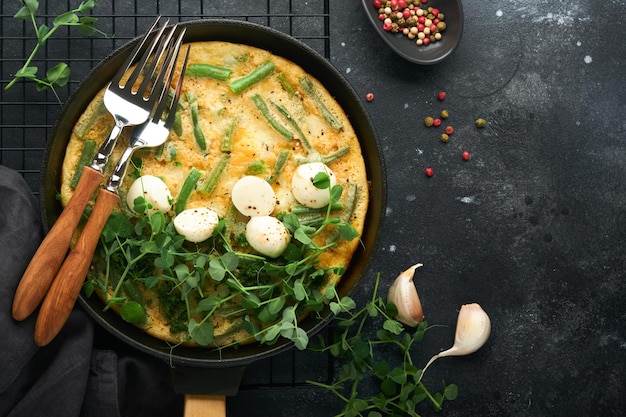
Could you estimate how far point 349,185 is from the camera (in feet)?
8.47

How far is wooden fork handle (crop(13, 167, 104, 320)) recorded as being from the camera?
7.63 feet

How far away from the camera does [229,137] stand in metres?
2.52

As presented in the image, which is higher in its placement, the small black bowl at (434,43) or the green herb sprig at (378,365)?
the small black bowl at (434,43)

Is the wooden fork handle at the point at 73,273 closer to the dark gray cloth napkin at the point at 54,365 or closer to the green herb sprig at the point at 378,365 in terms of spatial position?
the dark gray cloth napkin at the point at 54,365

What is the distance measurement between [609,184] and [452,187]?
0.66 metres

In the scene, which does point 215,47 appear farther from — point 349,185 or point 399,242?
point 399,242

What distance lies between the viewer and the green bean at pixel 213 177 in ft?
8.21

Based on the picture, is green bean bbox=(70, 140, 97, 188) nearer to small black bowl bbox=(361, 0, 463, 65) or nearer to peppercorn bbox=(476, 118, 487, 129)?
small black bowl bbox=(361, 0, 463, 65)

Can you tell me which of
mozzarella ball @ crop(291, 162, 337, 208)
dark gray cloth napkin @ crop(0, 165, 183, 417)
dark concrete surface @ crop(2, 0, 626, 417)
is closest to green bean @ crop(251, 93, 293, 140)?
mozzarella ball @ crop(291, 162, 337, 208)

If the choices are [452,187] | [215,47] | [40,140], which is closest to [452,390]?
[452,187]

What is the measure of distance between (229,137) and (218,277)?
0.49 m

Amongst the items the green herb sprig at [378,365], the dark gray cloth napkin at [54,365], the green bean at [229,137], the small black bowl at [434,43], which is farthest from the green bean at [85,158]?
the small black bowl at [434,43]

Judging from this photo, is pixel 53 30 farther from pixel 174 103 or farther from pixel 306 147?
pixel 306 147

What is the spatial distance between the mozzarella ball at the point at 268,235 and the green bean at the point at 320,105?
1.34ft
